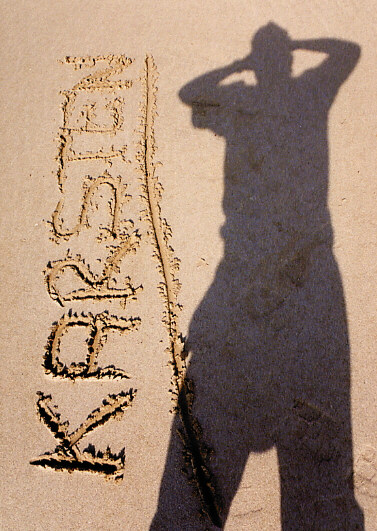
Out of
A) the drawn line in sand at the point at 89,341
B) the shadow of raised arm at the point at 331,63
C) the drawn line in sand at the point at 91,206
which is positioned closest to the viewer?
the drawn line in sand at the point at 89,341

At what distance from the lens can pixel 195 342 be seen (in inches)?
85.6

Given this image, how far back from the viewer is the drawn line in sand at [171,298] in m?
1.94

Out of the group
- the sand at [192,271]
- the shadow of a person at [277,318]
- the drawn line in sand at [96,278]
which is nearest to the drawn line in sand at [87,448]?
the sand at [192,271]

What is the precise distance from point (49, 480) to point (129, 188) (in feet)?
6.24

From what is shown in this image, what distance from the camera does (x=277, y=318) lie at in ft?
7.11

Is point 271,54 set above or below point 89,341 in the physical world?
above

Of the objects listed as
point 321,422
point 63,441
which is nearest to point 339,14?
point 321,422

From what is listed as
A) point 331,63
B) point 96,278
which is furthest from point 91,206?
point 331,63

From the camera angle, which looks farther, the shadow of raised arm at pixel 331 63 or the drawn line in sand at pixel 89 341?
the shadow of raised arm at pixel 331 63

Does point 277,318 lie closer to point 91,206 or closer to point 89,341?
point 89,341

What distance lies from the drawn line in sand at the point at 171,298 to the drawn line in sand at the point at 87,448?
318mm

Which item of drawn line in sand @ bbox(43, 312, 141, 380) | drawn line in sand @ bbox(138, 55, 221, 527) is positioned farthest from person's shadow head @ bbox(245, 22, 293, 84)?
drawn line in sand @ bbox(43, 312, 141, 380)

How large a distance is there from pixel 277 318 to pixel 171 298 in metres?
0.67

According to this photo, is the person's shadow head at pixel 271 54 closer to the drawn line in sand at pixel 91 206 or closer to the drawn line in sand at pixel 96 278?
the drawn line in sand at pixel 91 206
